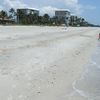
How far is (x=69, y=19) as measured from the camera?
187 metres

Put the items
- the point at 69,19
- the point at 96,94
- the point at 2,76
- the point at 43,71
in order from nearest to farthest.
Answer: the point at 96,94
the point at 2,76
the point at 43,71
the point at 69,19

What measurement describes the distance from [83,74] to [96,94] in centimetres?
289

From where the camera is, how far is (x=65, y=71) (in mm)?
10336

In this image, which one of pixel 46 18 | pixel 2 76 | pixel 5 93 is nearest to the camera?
pixel 5 93

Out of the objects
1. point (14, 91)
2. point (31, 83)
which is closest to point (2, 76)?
point (31, 83)

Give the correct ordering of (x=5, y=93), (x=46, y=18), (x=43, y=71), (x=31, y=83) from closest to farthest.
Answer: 1. (x=5, y=93)
2. (x=31, y=83)
3. (x=43, y=71)
4. (x=46, y=18)

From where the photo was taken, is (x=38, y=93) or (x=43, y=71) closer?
(x=38, y=93)

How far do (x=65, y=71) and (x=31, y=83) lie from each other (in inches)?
103

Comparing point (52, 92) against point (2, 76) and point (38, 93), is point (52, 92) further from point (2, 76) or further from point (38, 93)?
point (2, 76)

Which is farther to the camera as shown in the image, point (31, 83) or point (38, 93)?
point (31, 83)

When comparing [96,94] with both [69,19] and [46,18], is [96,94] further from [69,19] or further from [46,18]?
[69,19]

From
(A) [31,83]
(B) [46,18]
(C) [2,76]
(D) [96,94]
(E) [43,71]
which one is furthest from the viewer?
(B) [46,18]

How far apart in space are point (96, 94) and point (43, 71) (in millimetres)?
2955

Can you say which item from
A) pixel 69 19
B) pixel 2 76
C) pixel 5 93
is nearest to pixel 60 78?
pixel 2 76
